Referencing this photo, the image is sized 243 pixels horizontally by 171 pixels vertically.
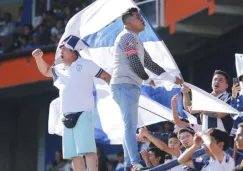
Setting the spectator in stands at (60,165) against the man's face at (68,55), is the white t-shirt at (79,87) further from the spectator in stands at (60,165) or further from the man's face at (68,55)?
the spectator in stands at (60,165)

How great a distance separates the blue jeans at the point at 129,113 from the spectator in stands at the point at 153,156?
728 mm

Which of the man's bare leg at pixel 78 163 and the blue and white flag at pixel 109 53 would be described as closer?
the man's bare leg at pixel 78 163

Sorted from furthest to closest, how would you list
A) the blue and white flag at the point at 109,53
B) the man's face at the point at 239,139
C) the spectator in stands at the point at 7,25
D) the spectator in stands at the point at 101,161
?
the spectator in stands at the point at 7,25 < the spectator in stands at the point at 101,161 < the blue and white flag at the point at 109,53 < the man's face at the point at 239,139

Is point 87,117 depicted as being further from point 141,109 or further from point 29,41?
point 29,41

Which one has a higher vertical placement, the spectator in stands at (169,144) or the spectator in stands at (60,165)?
the spectator in stands at (60,165)

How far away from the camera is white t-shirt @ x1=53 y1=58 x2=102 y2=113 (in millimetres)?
10898

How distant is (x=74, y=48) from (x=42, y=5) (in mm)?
15468

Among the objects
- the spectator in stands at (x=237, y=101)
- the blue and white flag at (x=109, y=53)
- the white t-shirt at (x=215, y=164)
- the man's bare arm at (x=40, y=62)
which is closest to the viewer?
the white t-shirt at (x=215, y=164)

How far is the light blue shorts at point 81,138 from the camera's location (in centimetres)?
1080

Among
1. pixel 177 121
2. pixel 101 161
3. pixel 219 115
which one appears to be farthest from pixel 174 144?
pixel 101 161

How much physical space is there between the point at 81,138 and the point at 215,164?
223 cm

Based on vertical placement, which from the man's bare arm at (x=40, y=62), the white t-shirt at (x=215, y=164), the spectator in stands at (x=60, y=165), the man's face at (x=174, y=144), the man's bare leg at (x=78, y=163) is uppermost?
the man's bare arm at (x=40, y=62)

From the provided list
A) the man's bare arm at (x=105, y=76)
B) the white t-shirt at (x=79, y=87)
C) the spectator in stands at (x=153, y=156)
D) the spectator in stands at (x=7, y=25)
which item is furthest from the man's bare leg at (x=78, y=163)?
the spectator in stands at (x=7, y=25)

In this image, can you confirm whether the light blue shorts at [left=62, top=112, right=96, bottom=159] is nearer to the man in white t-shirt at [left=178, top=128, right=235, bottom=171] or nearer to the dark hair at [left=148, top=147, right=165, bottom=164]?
the dark hair at [left=148, top=147, right=165, bottom=164]
